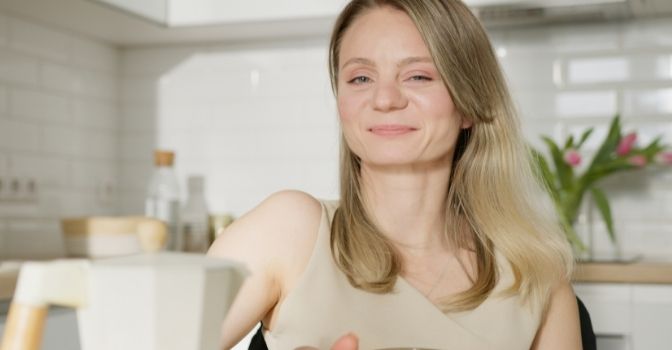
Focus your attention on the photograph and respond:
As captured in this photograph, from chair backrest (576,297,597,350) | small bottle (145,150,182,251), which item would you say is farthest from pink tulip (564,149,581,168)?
small bottle (145,150,182,251)

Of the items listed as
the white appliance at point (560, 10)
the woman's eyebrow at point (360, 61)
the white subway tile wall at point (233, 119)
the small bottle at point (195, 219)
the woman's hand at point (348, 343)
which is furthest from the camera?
the white subway tile wall at point (233, 119)

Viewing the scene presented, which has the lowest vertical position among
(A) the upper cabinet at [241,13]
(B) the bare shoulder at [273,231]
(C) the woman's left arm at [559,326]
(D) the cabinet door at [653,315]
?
(D) the cabinet door at [653,315]

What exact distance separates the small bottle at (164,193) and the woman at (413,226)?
4.80ft

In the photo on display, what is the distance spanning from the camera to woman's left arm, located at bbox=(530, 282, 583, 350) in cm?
138

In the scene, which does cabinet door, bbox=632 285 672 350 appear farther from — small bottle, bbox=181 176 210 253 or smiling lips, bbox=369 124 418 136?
small bottle, bbox=181 176 210 253

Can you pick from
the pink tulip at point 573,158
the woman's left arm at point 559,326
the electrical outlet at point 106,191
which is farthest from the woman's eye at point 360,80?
the electrical outlet at point 106,191

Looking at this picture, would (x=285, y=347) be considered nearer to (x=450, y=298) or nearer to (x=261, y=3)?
(x=450, y=298)

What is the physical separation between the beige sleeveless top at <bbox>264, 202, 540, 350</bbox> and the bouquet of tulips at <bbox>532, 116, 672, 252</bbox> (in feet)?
4.02

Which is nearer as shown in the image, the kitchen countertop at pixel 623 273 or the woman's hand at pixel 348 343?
the woman's hand at pixel 348 343

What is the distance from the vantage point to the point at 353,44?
1.34 meters

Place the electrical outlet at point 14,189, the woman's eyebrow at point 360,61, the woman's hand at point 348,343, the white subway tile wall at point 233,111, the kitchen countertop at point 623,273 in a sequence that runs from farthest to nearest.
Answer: the white subway tile wall at point 233,111, the electrical outlet at point 14,189, the kitchen countertop at point 623,273, the woman's eyebrow at point 360,61, the woman's hand at point 348,343

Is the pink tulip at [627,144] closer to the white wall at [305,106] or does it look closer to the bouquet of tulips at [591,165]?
the bouquet of tulips at [591,165]

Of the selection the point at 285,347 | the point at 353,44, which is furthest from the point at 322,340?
the point at 353,44

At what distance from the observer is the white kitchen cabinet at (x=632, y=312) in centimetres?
219
